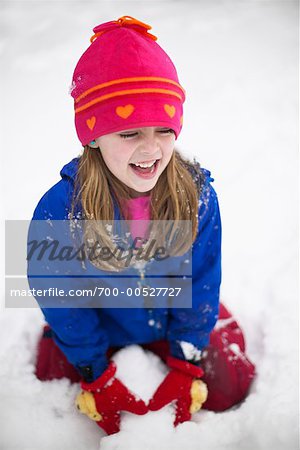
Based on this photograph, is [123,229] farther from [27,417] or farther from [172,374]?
[27,417]

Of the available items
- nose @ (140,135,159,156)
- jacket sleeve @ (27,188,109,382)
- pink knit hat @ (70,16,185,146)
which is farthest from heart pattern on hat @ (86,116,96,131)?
jacket sleeve @ (27,188,109,382)

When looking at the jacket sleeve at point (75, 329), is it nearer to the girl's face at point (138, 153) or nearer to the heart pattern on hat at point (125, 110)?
the girl's face at point (138, 153)

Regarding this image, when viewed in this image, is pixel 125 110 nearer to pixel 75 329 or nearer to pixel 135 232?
pixel 135 232

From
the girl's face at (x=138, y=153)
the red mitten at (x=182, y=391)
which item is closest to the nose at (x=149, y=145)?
the girl's face at (x=138, y=153)

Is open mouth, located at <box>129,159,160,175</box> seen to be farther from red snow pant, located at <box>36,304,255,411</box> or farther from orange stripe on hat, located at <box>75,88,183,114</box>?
red snow pant, located at <box>36,304,255,411</box>

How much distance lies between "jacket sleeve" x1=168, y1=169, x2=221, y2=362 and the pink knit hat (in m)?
0.27

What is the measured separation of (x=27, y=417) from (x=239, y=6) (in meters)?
2.70

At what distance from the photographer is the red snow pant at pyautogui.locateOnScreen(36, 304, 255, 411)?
1.26m

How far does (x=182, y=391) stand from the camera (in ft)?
3.87

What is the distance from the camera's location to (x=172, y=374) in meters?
1.21

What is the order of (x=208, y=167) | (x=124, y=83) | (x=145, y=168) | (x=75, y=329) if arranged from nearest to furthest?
(x=124, y=83) → (x=145, y=168) → (x=75, y=329) → (x=208, y=167)

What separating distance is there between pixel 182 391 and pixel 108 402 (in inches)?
8.8

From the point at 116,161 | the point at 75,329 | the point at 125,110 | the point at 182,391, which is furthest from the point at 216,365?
the point at 125,110

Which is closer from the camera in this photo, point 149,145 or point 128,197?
point 149,145
